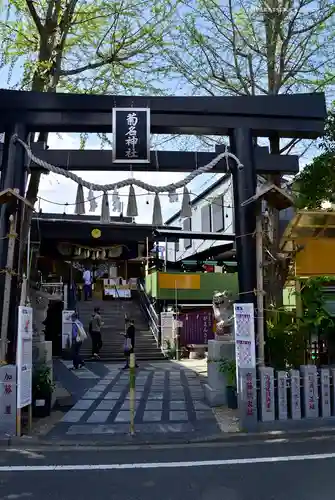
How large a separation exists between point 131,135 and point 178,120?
1.11 metres

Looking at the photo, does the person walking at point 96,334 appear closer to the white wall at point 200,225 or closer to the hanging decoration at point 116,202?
the hanging decoration at point 116,202

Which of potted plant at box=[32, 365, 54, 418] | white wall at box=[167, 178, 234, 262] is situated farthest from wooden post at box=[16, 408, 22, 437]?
white wall at box=[167, 178, 234, 262]

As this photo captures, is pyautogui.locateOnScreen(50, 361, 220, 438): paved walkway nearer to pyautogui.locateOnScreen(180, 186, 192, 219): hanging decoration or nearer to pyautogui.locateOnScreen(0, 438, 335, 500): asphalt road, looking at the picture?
pyautogui.locateOnScreen(0, 438, 335, 500): asphalt road

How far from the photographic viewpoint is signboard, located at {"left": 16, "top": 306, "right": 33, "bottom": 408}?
8.44 metres

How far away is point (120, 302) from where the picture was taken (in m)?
29.9

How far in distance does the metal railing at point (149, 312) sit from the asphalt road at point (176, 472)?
50.3 feet

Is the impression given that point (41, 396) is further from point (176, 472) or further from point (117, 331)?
point (117, 331)

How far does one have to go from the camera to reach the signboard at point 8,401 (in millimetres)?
8406

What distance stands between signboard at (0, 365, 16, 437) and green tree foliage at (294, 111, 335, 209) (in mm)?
7925

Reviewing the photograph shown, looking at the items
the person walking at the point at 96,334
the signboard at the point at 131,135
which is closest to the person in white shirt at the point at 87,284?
the person walking at the point at 96,334

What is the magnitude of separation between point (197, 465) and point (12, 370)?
3614 millimetres

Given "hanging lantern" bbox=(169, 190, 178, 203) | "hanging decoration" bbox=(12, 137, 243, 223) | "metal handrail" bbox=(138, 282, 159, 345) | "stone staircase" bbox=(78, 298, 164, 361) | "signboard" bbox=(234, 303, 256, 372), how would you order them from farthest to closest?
"metal handrail" bbox=(138, 282, 159, 345) < "stone staircase" bbox=(78, 298, 164, 361) < "hanging lantern" bbox=(169, 190, 178, 203) < "hanging decoration" bbox=(12, 137, 243, 223) < "signboard" bbox=(234, 303, 256, 372)

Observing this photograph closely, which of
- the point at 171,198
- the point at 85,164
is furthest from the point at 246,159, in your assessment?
the point at 85,164

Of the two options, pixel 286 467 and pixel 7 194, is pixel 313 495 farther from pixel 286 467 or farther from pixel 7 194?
pixel 7 194
